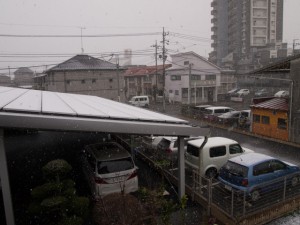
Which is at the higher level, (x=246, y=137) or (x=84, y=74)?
(x=84, y=74)

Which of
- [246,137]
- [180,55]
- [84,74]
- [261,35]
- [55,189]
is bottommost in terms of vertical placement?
[246,137]

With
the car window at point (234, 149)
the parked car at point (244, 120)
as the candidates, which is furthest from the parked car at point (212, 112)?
the car window at point (234, 149)

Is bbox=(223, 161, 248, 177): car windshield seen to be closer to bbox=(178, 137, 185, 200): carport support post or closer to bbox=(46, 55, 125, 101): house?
bbox=(178, 137, 185, 200): carport support post

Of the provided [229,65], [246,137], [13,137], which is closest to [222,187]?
[246,137]

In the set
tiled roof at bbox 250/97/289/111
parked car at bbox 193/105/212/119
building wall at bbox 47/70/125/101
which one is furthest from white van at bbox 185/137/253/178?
building wall at bbox 47/70/125/101

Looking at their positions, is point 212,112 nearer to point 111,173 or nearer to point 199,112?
point 199,112

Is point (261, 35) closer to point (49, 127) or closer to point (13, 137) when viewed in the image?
point (13, 137)

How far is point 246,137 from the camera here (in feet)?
59.4

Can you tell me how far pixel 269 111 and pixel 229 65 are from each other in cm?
5147

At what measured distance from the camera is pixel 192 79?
4062cm

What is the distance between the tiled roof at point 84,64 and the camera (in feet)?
104

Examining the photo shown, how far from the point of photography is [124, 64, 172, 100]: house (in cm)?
4588

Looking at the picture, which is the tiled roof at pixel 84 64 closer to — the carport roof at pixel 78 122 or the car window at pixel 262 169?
the carport roof at pixel 78 122

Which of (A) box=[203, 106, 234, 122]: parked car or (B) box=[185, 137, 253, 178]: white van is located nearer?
(B) box=[185, 137, 253, 178]: white van
